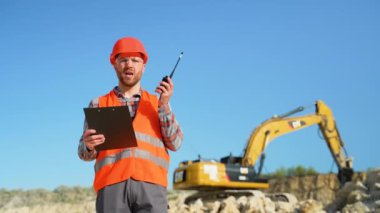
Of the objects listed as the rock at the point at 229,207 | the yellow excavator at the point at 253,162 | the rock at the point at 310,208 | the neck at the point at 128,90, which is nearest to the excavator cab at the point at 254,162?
the yellow excavator at the point at 253,162

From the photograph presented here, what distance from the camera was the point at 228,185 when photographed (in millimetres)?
11609

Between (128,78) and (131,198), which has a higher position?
(128,78)

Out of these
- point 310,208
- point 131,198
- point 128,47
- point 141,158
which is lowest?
point 131,198

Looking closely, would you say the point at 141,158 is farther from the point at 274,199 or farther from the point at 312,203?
the point at 274,199

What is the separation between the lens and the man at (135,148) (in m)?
2.45

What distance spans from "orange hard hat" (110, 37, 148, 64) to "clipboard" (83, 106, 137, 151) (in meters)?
0.39

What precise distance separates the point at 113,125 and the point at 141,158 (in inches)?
8.4

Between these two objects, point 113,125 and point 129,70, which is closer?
point 113,125

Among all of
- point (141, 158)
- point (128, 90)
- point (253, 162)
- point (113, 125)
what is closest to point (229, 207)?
point (253, 162)

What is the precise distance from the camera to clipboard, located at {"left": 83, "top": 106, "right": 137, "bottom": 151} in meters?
2.41

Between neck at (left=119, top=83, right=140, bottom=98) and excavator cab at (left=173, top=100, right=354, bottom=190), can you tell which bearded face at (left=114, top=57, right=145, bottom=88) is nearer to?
neck at (left=119, top=83, right=140, bottom=98)

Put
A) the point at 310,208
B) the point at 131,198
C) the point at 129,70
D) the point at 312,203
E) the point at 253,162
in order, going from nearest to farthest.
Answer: the point at 131,198 < the point at 129,70 < the point at 310,208 < the point at 312,203 < the point at 253,162

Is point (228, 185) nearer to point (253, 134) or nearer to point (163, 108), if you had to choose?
point (253, 134)

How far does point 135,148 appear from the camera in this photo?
2.52 meters
